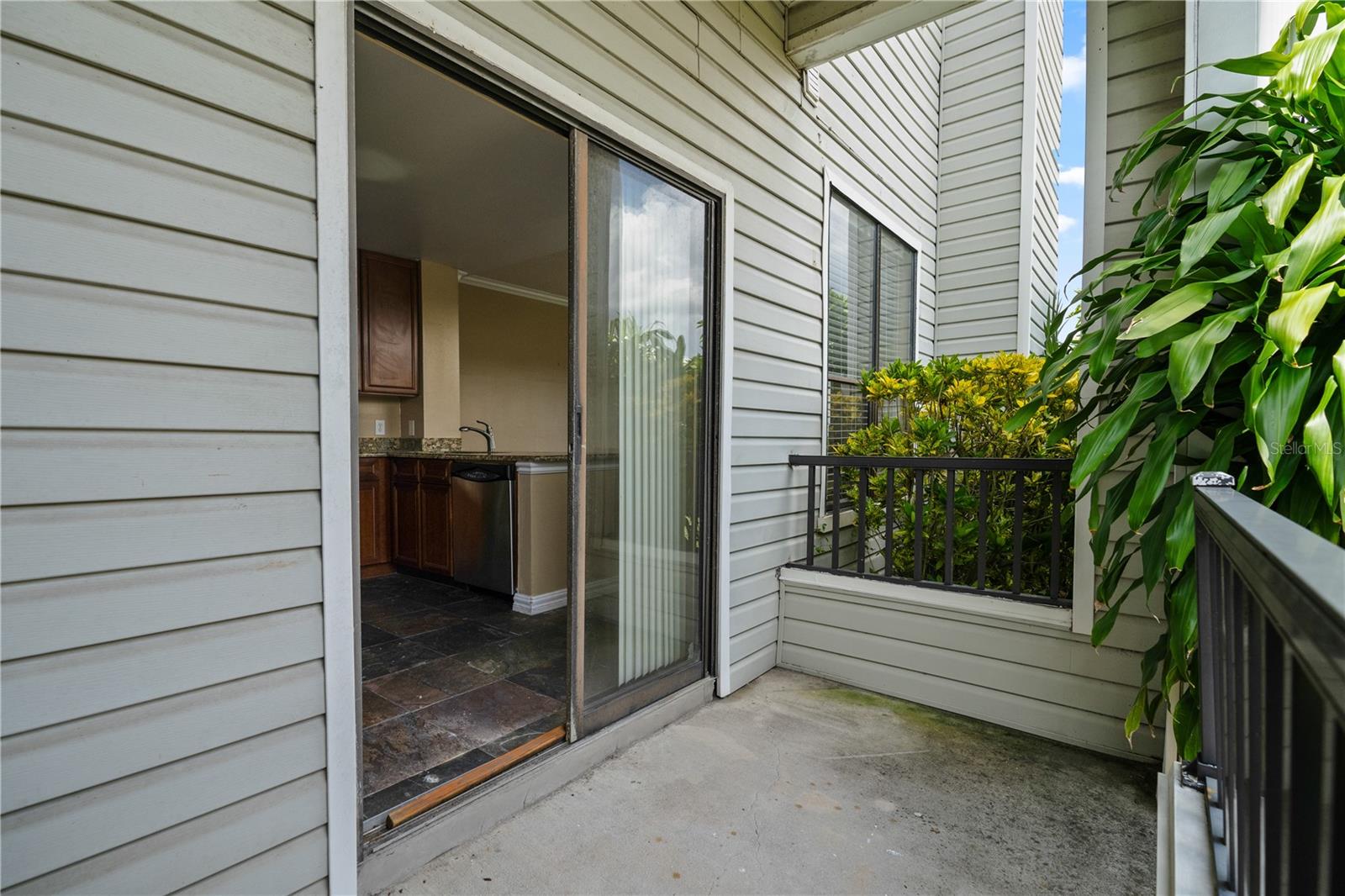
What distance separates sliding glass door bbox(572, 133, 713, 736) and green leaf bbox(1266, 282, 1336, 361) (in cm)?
175

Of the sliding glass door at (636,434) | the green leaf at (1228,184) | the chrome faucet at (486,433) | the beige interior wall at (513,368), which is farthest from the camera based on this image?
the beige interior wall at (513,368)

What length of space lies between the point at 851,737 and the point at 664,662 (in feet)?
2.61

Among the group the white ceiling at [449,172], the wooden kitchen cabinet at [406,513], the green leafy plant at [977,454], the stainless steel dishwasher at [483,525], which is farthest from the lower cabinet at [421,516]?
the green leafy plant at [977,454]

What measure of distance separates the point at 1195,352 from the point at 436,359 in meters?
5.13

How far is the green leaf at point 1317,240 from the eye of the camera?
1140mm

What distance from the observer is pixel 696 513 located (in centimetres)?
271

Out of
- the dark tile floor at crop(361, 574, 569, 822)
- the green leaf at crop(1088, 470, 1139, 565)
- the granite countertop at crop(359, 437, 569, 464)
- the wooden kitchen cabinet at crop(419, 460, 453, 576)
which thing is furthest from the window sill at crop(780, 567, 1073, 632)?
the wooden kitchen cabinet at crop(419, 460, 453, 576)

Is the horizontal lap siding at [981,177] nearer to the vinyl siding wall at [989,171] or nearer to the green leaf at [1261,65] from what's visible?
the vinyl siding wall at [989,171]

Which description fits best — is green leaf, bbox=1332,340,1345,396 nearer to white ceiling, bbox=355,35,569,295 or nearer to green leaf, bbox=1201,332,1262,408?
green leaf, bbox=1201,332,1262,408

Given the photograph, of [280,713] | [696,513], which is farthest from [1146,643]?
[280,713]

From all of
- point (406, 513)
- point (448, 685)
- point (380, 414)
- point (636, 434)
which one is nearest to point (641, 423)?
point (636, 434)

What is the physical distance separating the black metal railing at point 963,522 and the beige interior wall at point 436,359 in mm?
3431

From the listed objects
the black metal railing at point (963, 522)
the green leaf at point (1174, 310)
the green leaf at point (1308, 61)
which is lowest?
the black metal railing at point (963, 522)

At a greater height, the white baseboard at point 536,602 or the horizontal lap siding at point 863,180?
the horizontal lap siding at point 863,180
